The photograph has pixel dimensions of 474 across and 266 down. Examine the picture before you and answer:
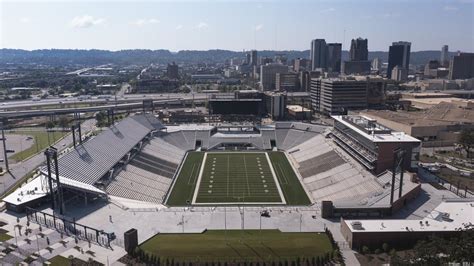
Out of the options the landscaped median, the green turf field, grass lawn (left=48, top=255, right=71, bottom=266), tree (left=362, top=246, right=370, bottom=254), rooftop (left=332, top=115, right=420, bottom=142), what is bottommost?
the green turf field

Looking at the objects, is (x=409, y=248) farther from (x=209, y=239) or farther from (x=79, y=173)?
(x=79, y=173)

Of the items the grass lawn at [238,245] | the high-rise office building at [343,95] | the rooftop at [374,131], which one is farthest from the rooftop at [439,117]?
the grass lawn at [238,245]

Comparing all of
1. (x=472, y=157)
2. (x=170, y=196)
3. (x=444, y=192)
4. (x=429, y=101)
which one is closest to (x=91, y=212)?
(x=170, y=196)

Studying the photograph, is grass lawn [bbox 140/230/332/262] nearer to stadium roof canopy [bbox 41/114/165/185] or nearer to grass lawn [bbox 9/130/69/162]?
stadium roof canopy [bbox 41/114/165/185]

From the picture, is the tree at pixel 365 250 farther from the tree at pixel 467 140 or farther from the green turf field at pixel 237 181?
the tree at pixel 467 140

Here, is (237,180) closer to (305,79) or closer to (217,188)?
(217,188)

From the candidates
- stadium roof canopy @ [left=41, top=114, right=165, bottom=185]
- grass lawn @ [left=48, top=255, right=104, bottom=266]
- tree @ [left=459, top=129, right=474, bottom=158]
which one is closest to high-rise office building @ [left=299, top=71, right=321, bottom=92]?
tree @ [left=459, top=129, right=474, bottom=158]

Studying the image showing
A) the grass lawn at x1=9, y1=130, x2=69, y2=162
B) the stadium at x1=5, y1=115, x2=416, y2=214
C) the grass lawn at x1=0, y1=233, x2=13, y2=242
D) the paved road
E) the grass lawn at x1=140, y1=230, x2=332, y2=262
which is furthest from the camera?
the grass lawn at x1=9, y1=130, x2=69, y2=162
